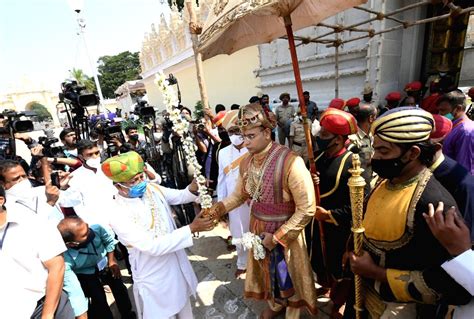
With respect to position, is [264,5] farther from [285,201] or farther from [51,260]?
[51,260]

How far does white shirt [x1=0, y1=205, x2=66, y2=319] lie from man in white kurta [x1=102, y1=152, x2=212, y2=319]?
42 cm

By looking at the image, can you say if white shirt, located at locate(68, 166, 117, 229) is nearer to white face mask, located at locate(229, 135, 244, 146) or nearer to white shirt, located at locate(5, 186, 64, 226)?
white shirt, located at locate(5, 186, 64, 226)

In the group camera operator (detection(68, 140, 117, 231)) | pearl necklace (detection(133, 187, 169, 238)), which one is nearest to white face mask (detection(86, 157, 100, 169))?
camera operator (detection(68, 140, 117, 231))

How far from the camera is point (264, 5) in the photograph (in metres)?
1.73

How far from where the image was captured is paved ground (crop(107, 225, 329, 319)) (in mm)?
Result: 2756

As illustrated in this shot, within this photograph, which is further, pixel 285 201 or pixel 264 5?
pixel 285 201

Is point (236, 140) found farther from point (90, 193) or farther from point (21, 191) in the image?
point (21, 191)

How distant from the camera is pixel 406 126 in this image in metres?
1.29

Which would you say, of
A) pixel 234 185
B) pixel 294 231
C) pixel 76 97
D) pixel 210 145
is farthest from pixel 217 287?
pixel 76 97

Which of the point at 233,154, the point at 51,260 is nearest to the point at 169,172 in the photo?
the point at 233,154

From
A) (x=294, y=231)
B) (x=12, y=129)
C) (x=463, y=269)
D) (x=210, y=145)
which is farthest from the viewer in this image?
(x=210, y=145)

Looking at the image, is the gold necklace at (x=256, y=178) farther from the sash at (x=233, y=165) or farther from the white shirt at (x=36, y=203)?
the white shirt at (x=36, y=203)

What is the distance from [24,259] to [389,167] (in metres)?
2.21

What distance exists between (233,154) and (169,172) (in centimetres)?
235
